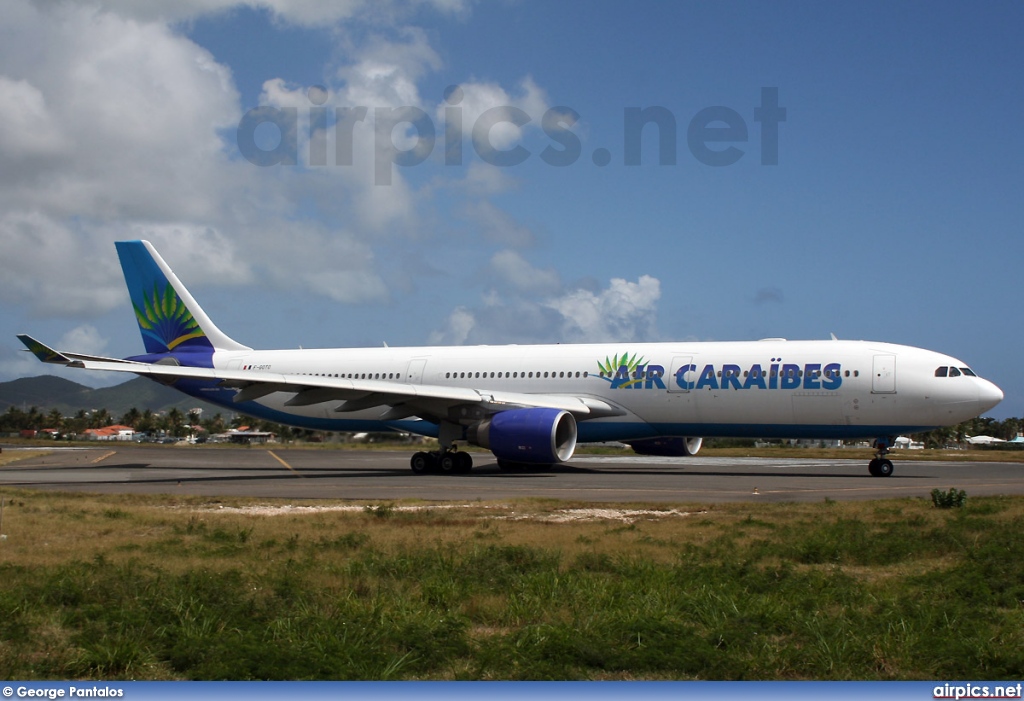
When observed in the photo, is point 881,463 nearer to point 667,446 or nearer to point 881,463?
point 881,463

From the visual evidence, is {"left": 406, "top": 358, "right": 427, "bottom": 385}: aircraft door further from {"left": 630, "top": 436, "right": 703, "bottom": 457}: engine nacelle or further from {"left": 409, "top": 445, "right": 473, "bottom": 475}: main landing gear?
{"left": 630, "top": 436, "right": 703, "bottom": 457}: engine nacelle

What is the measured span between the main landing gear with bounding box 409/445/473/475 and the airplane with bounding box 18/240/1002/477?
0.03 m

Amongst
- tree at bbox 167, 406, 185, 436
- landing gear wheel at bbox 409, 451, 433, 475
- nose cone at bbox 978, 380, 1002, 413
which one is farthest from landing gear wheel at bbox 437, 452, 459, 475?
tree at bbox 167, 406, 185, 436

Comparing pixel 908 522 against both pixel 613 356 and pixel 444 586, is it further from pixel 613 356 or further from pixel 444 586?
pixel 613 356

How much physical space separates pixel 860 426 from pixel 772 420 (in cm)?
227

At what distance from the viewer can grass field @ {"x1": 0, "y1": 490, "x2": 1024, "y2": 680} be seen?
5.78m

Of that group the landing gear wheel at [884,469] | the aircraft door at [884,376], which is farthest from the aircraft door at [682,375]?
the landing gear wheel at [884,469]

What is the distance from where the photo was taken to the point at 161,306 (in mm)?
33625

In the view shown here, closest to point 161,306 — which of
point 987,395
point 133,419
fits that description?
point 987,395

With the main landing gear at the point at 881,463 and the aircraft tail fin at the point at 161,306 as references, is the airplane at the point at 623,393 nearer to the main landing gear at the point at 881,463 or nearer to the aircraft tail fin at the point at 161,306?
the main landing gear at the point at 881,463

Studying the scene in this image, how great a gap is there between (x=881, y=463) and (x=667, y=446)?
287 inches

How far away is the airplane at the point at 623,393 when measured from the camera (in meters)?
23.9

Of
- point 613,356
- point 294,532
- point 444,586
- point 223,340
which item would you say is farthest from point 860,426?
point 223,340

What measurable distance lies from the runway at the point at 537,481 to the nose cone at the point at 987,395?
1.95m
